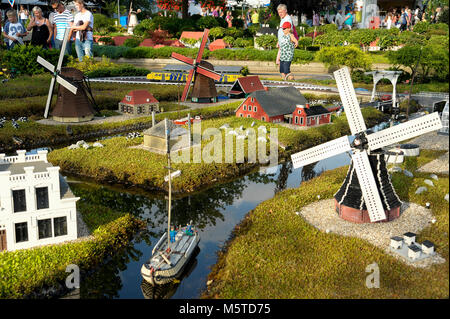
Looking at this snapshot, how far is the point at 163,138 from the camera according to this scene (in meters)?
27.4

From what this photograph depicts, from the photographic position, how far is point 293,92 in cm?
3834

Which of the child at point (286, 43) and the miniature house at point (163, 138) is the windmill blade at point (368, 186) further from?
the miniature house at point (163, 138)

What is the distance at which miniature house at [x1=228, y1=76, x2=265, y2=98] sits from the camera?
44.7 metres

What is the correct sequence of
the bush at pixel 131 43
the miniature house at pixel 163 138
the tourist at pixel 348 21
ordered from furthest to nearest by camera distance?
the bush at pixel 131 43, the tourist at pixel 348 21, the miniature house at pixel 163 138

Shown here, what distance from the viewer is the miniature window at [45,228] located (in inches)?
654

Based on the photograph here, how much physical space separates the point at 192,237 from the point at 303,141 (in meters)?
16.0

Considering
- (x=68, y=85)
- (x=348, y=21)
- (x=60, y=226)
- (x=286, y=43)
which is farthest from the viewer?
(x=348, y=21)

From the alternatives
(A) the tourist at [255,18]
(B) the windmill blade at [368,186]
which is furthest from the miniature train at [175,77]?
(B) the windmill blade at [368,186]

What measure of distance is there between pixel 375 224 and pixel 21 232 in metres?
12.8

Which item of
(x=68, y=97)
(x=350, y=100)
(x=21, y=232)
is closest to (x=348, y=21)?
(x=68, y=97)

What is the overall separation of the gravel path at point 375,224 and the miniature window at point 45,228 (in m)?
9.66

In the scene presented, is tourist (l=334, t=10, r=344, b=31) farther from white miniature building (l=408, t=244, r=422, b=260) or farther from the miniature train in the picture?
white miniature building (l=408, t=244, r=422, b=260)

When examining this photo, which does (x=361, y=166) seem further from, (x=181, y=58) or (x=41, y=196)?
(x=181, y=58)

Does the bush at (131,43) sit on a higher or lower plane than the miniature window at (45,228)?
higher
